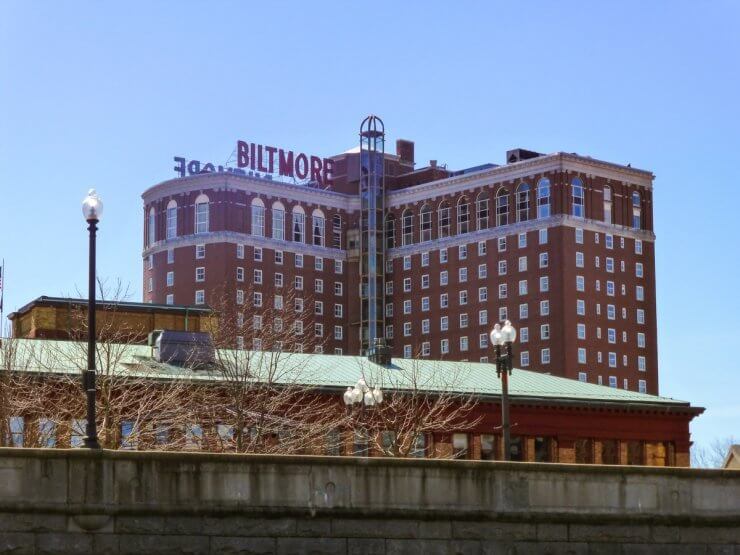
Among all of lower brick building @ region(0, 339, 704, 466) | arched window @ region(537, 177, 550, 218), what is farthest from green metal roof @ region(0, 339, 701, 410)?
arched window @ region(537, 177, 550, 218)

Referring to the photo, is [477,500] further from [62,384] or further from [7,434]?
[62,384]

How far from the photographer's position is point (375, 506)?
33938mm

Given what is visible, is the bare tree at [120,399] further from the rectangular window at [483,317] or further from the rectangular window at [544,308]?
the rectangular window at [483,317]

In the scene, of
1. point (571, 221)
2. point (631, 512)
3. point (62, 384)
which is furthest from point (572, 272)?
point (631, 512)

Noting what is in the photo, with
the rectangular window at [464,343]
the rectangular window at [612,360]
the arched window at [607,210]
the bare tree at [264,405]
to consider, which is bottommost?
the bare tree at [264,405]

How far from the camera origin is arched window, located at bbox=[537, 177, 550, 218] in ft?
640

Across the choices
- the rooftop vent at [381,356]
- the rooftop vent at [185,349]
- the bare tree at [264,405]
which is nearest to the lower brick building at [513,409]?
the rooftop vent at [381,356]

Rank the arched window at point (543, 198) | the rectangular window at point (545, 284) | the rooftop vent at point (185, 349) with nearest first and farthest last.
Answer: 1. the rooftop vent at point (185, 349)
2. the rectangular window at point (545, 284)
3. the arched window at point (543, 198)

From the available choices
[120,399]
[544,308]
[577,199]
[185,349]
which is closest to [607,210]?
[577,199]

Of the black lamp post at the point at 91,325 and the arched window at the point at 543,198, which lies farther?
the arched window at the point at 543,198

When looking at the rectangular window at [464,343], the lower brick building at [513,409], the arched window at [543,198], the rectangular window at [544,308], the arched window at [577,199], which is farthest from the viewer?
the rectangular window at [464,343]

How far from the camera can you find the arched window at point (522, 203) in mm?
197500

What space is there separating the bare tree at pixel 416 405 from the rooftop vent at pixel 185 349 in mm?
7918

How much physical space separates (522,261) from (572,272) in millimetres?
7455
